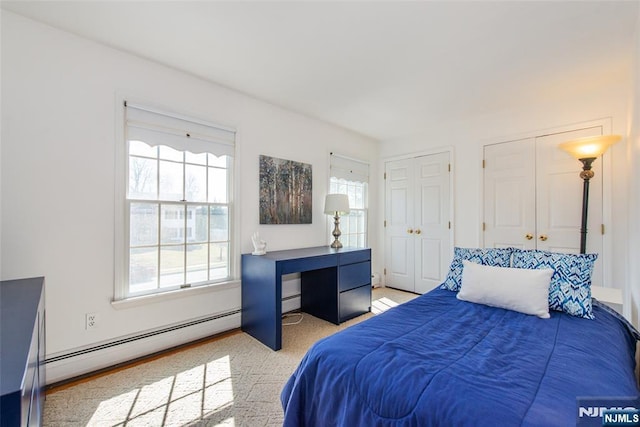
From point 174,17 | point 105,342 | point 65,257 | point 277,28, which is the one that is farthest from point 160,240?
point 277,28

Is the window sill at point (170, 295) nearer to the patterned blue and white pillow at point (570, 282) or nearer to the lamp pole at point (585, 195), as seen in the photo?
the patterned blue and white pillow at point (570, 282)

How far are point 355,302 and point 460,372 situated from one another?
215 centimetres

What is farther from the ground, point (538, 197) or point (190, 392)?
point (538, 197)

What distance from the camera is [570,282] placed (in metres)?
1.73

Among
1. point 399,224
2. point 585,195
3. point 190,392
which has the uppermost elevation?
point 585,195

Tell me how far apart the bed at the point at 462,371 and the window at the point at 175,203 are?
5.37 feet

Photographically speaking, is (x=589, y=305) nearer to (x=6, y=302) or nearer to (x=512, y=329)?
(x=512, y=329)

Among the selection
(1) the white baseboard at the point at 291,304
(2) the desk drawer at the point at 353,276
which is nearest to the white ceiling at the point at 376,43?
(2) the desk drawer at the point at 353,276

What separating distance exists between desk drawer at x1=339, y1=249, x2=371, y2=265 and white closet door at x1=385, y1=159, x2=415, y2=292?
118cm

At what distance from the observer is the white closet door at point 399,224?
420 centimetres

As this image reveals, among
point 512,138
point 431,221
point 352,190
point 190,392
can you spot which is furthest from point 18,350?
point 512,138

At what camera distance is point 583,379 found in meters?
0.99

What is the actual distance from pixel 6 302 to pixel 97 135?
1.29 meters

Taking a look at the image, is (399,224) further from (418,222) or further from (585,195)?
(585,195)
